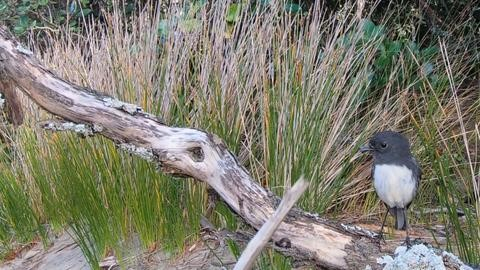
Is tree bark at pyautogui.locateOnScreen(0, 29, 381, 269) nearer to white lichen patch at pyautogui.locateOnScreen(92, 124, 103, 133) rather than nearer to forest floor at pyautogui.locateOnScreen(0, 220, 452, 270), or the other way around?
white lichen patch at pyautogui.locateOnScreen(92, 124, 103, 133)

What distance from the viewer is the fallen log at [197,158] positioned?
2.08 metres

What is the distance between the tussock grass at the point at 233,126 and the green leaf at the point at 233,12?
43mm

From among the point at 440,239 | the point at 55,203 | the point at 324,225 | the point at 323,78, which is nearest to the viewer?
the point at 324,225

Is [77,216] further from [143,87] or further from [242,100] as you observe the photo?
[242,100]

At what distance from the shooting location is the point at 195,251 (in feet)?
10.6

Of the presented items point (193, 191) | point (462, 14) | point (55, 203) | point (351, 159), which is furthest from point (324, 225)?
point (462, 14)

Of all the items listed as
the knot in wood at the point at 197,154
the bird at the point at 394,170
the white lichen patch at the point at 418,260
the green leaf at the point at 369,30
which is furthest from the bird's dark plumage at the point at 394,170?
the green leaf at the point at 369,30

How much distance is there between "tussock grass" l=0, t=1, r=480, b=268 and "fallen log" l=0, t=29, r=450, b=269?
65 cm

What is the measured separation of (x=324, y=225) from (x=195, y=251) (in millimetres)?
1255

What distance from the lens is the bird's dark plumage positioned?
2383 mm

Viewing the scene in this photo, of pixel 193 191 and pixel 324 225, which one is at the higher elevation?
pixel 324 225

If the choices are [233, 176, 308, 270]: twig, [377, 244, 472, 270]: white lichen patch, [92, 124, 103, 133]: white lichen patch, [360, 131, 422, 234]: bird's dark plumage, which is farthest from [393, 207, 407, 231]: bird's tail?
[233, 176, 308, 270]: twig

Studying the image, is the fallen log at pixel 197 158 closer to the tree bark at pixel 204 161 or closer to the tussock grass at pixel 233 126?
the tree bark at pixel 204 161

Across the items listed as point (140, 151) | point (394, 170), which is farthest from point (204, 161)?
point (394, 170)
